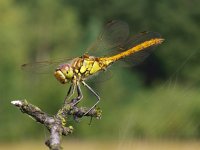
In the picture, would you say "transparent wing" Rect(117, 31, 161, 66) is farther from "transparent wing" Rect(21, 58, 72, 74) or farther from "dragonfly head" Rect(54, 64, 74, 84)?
"dragonfly head" Rect(54, 64, 74, 84)

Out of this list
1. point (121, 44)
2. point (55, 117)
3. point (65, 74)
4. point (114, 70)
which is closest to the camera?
point (55, 117)

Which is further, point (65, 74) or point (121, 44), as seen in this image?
point (121, 44)

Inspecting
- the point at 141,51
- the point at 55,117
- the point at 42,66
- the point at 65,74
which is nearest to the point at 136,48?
the point at 141,51

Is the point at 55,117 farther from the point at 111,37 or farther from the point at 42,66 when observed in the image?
the point at 111,37

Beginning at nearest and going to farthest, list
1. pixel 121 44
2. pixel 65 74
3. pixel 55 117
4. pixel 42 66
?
pixel 55 117 < pixel 65 74 < pixel 42 66 < pixel 121 44

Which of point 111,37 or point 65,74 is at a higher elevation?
point 111,37

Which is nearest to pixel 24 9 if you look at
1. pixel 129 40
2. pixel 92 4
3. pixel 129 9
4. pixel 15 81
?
pixel 92 4

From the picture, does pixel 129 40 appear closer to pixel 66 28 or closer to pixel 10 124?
pixel 10 124

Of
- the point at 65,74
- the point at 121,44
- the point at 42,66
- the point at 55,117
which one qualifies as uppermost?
the point at 121,44
